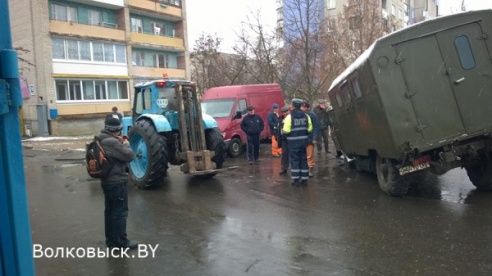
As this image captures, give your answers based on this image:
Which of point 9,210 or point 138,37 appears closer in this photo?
point 9,210

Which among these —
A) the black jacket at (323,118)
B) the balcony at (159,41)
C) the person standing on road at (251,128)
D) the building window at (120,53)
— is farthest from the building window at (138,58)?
the person standing on road at (251,128)

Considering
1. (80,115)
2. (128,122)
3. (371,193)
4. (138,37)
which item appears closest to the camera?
(371,193)

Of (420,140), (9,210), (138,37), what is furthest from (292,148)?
(138,37)

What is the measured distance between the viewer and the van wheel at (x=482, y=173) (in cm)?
696

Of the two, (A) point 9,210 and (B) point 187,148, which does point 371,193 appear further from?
(A) point 9,210

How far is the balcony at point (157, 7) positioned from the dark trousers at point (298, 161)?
26406 millimetres

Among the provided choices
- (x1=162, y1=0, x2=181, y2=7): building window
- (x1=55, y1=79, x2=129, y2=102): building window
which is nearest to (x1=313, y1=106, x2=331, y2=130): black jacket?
(x1=55, y1=79, x2=129, y2=102): building window

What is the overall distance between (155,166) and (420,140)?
15.6ft

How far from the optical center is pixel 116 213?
4.84 metres

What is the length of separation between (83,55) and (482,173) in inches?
1022

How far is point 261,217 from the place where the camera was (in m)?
6.04

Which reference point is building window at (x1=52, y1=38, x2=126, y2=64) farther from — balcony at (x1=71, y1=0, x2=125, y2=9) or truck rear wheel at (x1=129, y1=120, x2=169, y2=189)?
truck rear wheel at (x1=129, y1=120, x2=169, y2=189)

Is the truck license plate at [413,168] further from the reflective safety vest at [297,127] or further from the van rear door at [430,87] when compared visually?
the reflective safety vest at [297,127]

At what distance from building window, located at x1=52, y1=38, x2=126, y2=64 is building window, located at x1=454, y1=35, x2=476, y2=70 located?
24900mm
